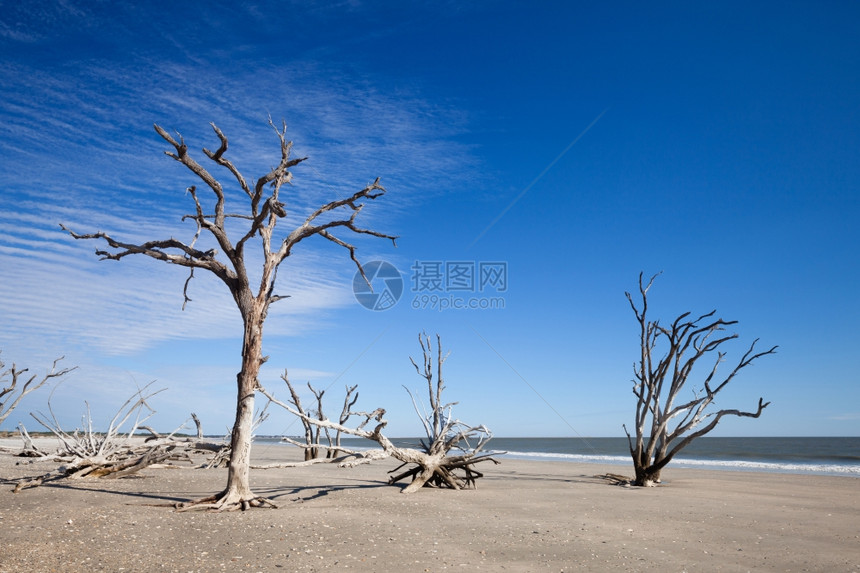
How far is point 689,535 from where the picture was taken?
736 cm

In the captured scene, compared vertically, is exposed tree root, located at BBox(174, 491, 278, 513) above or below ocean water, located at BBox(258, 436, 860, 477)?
above

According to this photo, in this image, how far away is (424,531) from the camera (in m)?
7.34

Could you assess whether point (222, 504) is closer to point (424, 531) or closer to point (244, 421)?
point (244, 421)

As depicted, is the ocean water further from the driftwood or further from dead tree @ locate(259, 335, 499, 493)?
the driftwood

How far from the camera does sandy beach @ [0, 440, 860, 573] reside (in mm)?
5660

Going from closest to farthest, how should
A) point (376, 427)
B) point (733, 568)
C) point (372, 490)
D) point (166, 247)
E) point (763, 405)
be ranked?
point (733, 568) < point (166, 247) < point (376, 427) < point (372, 490) < point (763, 405)

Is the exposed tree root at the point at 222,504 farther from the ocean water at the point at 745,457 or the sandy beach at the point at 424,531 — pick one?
the ocean water at the point at 745,457

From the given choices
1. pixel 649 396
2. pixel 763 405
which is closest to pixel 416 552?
pixel 649 396

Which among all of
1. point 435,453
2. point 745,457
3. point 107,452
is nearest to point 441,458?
point 435,453

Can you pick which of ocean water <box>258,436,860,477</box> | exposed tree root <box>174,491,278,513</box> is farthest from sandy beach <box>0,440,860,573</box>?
ocean water <box>258,436,860,477</box>

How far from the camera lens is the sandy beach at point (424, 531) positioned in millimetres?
5660

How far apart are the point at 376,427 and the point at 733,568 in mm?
6236

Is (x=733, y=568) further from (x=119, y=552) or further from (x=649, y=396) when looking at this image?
(x=649, y=396)

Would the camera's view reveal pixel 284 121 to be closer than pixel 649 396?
Yes
